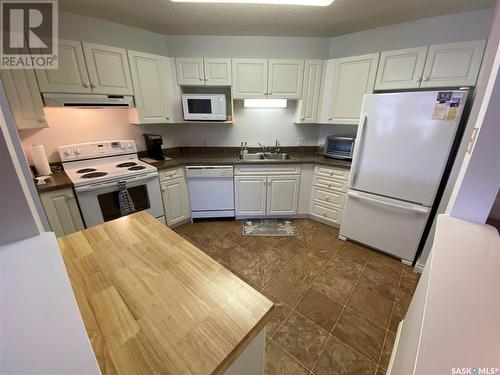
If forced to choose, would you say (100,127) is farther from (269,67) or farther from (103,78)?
(269,67)

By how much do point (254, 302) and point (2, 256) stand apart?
644 millimetres

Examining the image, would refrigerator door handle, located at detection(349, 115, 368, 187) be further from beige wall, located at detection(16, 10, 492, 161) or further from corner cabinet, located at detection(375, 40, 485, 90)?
beige wall, located at detection(16, 10, 492, 161)

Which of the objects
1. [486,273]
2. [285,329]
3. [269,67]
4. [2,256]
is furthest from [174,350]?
[269,67]

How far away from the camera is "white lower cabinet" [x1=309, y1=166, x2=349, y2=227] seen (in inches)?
102

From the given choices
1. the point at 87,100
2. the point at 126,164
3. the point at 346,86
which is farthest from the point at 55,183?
the point at 346,86

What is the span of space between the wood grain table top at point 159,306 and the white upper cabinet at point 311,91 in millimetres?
2486

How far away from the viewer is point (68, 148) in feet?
7.43

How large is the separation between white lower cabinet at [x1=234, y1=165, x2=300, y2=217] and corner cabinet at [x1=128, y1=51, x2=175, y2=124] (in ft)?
4.06

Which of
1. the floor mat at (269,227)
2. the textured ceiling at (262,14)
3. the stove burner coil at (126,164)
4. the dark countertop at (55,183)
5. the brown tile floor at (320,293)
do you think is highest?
the textured ceiling at (262,14)

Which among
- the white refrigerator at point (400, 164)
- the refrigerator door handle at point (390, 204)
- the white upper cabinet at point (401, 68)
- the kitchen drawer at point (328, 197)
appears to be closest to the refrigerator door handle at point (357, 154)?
the white refrigerator at point (400, 164)

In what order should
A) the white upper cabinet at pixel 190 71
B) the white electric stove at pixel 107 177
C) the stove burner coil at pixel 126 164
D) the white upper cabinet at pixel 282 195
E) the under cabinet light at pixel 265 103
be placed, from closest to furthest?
the white electric stove at pixel 107 177, the stove burner coil at pixel 126 164, the white upper cabinet at pixel 190 71, the white upper cabinet at pixel 282 195, the under cabinet light at pixel 265 103

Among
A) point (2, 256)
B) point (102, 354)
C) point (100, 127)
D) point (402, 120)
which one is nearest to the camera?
point (2, 256)

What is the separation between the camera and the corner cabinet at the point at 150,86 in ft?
7.72

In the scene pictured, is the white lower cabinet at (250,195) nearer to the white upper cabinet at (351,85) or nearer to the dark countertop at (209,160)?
the dark countertop at (209,160)
